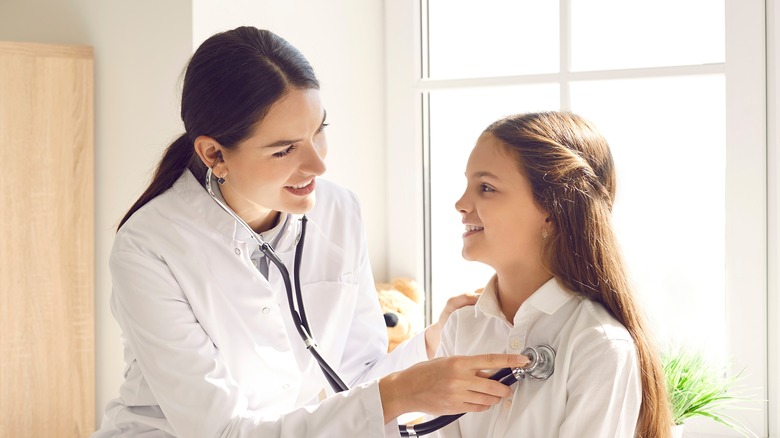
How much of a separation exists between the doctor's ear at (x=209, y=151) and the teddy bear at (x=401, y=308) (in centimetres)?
91

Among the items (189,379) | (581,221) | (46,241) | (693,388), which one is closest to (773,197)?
A: (693,388)

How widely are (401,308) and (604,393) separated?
113 cm

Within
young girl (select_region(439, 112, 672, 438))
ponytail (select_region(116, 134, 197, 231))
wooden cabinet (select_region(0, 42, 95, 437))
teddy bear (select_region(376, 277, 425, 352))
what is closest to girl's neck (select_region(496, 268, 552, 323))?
young girl (select_region(439, 112, 672, 438))

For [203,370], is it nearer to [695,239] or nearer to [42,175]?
[42,175]

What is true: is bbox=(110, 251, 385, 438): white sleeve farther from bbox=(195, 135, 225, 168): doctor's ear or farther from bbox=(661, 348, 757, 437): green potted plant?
bbox=(661, 348, 757, 437): green potted plant

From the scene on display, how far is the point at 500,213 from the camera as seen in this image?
1539mm

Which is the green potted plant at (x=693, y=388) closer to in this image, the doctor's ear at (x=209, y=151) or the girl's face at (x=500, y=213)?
the girl's face at (x=500, y=213)

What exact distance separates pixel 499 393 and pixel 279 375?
1.52 feet

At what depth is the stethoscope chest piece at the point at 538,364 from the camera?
55.1 inches

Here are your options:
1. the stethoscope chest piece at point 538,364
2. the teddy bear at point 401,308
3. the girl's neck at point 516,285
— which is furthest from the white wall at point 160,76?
the stethoscope chest piece at point 538,364

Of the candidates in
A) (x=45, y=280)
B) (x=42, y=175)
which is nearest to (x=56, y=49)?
(x=42, y=175)

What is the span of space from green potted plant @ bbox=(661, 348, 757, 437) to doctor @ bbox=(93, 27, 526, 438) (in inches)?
21.9

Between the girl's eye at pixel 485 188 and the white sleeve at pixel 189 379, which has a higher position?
the girl's eye at pixel 485 188

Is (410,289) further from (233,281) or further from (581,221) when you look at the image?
(581,221)
